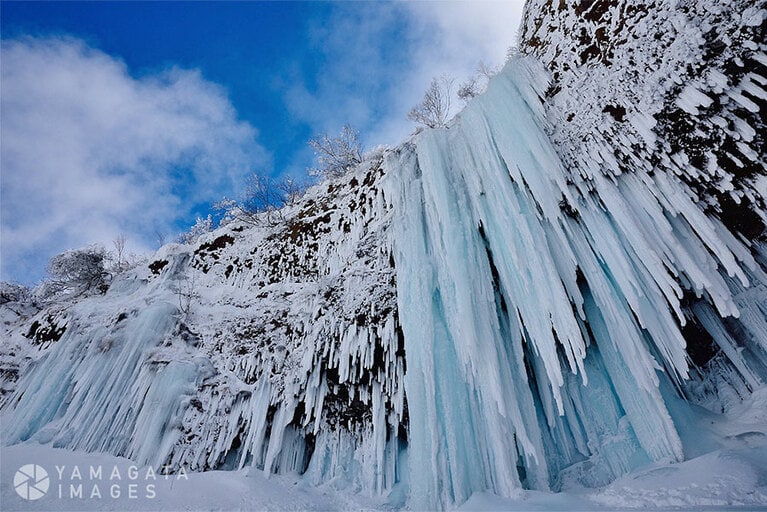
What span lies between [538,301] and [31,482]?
8.65 metres

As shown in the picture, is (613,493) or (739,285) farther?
(739,285)

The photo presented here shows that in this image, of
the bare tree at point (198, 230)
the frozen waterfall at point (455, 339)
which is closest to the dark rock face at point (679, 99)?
the frozen waterfall at point (455, 339)

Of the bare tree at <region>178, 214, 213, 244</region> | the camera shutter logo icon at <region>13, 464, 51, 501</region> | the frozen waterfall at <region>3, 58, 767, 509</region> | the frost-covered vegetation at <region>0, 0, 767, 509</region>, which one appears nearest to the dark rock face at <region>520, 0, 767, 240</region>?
the frost-covered vegetation at <region>0, 0, 767, 509</region>

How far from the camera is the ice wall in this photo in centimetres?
395

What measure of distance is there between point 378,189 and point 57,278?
1532 cm

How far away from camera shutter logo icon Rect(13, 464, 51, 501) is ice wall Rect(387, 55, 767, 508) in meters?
5.91

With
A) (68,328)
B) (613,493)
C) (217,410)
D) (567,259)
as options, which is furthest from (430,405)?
(68,328)

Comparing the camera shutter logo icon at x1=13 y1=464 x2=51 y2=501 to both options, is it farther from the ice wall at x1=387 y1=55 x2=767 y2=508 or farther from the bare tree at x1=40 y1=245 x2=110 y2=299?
the bare tree at x1=40 y1=245 x2=110 y2=299

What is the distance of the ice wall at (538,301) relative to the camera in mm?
3945

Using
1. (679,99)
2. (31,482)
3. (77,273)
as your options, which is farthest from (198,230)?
(679,99)

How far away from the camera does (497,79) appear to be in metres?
5.82

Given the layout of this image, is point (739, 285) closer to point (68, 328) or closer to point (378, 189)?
point (378, 189)

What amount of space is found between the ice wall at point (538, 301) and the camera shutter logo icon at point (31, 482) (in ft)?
19.4

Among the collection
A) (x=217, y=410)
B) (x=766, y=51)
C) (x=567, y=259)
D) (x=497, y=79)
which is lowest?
(x=217, y=410)
